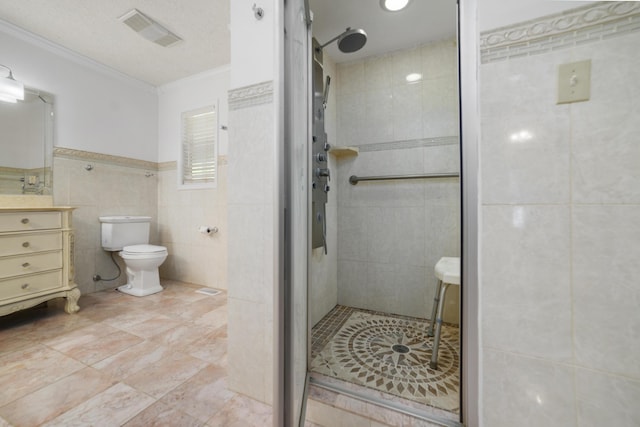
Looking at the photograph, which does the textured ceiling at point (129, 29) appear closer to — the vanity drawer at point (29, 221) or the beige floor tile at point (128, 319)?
the vanity drawer at point (29, 221)

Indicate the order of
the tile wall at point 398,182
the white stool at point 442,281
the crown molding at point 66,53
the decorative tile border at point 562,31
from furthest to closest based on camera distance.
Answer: the crown molding at point 66,53 → the tile wall at point 398,182 → the white stool at point 442,281 → the decorative tile border at point 562,31

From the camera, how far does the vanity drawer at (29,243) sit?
165 centimetres

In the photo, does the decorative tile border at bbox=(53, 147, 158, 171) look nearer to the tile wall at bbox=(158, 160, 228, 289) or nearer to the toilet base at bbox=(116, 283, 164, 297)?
the tile wall at bbox=(158, 160, 228, 289)

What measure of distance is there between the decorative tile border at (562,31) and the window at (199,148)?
2.53m

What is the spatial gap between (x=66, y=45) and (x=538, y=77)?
11.3 ft

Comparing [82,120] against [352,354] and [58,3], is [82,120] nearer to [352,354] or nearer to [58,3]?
[58,3]

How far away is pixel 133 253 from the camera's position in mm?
2316

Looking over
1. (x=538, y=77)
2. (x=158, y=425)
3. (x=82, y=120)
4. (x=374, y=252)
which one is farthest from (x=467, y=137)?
(x=82, y=120)

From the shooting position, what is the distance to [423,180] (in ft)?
6.28

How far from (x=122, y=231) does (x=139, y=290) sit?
63 cm

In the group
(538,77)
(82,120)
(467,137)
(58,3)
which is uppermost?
(58,3)

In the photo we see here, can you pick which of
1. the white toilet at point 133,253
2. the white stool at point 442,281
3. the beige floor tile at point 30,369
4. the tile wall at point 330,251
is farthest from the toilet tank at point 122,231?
the white stool at point 442,281

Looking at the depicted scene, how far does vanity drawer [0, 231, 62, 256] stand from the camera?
165 centimetres

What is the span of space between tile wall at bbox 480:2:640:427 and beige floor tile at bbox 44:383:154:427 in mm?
1350
